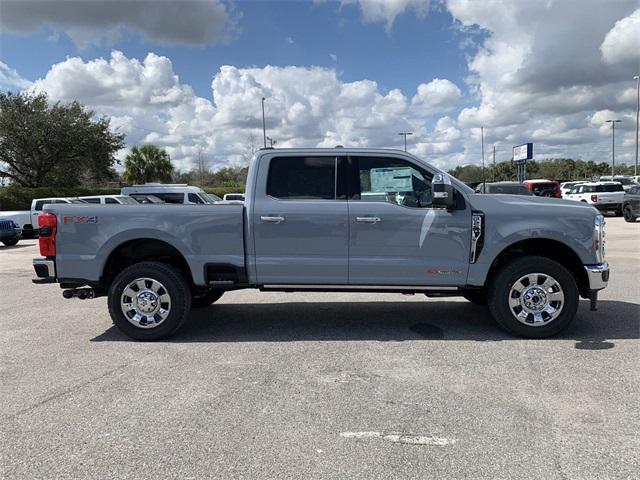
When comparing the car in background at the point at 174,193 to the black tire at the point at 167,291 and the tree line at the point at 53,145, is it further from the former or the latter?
the black tire at the point at 167,291

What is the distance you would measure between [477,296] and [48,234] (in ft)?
16.4

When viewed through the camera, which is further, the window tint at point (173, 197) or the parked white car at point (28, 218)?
the window tint at point (173, 197)

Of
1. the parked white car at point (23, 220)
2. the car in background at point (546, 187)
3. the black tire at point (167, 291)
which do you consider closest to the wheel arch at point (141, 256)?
the black tire at point (167, 291)

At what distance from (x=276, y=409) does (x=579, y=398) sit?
2.29m

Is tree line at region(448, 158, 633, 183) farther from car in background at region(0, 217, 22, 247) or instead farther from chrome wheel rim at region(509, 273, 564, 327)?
chrome wheel rim at region(509, 273, 564, 327)

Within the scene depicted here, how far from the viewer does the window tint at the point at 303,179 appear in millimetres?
5340

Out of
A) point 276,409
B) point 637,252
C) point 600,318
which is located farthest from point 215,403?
point 637,252

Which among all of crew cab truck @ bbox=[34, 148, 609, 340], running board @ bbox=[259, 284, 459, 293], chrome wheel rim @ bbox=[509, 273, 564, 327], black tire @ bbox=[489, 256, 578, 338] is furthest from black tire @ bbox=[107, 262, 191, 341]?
chrome wheel rim @ bbox=[509, 273, 564, 327]

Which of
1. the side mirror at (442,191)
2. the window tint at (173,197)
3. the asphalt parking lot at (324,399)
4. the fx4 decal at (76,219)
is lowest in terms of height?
the asphalt parking lot at (324,399)

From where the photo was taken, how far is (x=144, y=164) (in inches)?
1710

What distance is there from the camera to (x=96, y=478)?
2.81 meters

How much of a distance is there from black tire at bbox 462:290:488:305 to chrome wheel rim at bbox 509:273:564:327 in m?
0.50

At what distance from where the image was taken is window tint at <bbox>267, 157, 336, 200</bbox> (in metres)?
5.34

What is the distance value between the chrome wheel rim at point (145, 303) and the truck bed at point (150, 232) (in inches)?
15.9
